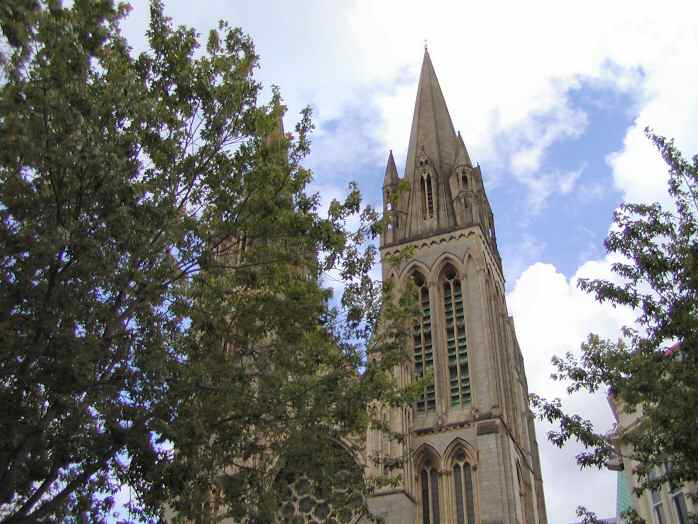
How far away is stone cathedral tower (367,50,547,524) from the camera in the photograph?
87.3ft

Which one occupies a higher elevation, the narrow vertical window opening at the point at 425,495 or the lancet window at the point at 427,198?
the lancet window at the point at 427,198

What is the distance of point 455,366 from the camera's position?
30.3m

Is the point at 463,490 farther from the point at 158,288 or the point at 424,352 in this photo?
the point at 158,288

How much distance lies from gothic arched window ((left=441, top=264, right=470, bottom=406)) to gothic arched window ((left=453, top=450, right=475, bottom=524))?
243cm

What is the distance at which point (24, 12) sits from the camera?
10703 mm

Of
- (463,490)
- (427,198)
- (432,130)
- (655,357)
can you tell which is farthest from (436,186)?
(655,357)

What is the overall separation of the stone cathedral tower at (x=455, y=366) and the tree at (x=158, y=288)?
10.2 m

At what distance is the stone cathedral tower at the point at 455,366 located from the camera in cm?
2661

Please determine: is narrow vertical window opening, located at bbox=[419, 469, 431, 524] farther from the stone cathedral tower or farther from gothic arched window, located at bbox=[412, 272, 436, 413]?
gothic arched window, located at bbox=[412, 272, 436, 413]

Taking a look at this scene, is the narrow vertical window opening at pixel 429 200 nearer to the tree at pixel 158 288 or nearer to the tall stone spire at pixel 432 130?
the tall stone spire at pixel 432 130

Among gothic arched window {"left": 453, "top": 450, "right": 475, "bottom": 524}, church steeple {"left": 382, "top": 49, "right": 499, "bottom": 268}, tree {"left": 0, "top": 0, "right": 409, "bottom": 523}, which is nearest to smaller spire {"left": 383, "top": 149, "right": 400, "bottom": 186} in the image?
church steeple {"left": 382, "top": 49, "right": 499, "bottom": 268}

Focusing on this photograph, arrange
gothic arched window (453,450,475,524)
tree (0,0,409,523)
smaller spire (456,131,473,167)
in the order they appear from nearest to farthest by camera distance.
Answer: tree (0,0,409,523)
gothic arched window (453,450,475,524)
smaller spire (456,131,473,167)

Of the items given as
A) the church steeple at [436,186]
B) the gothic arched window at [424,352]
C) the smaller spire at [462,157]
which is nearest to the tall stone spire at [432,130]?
the church steeple at [436,186]

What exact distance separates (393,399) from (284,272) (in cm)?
257
